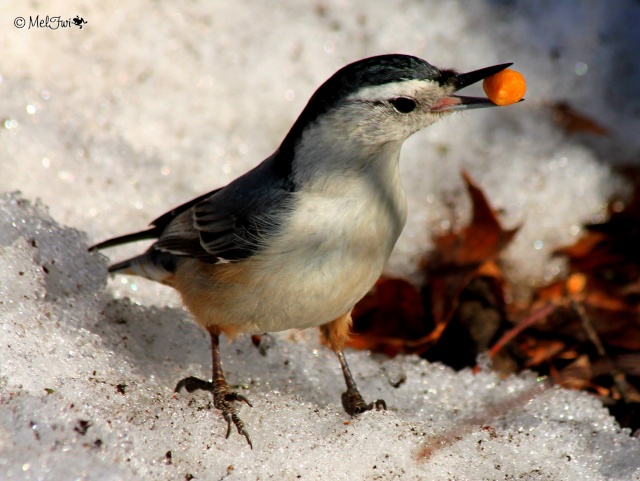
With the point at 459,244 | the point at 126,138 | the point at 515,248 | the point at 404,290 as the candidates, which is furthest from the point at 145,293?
the point at 515,248

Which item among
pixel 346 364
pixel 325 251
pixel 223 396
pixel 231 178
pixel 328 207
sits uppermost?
pixel 231 178

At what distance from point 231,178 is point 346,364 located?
62.4 inches

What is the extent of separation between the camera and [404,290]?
409 cm

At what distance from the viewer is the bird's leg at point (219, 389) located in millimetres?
2816

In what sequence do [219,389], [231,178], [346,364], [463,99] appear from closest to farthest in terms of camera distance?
1. [463,99]
2. [219,389]
3. [346,364]
4. [231,178]

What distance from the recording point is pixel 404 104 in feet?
9.31

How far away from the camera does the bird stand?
278 centimetres

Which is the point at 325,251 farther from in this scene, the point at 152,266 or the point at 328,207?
the point at 152,266

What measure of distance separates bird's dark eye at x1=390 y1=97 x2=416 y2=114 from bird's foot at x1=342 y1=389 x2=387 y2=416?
1230mm

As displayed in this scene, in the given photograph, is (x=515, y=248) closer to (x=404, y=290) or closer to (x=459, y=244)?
(x=459, y=244)

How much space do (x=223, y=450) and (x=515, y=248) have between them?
Answer: 7.92ft

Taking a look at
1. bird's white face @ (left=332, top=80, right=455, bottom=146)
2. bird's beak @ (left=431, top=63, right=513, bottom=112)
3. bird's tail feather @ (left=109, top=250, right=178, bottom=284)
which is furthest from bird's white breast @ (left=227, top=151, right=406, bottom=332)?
bird's tail feather @ (left=109, top=250, right=178, bottom=284)

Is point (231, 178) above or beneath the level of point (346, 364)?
above

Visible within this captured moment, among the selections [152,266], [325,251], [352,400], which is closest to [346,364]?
[352,400]
